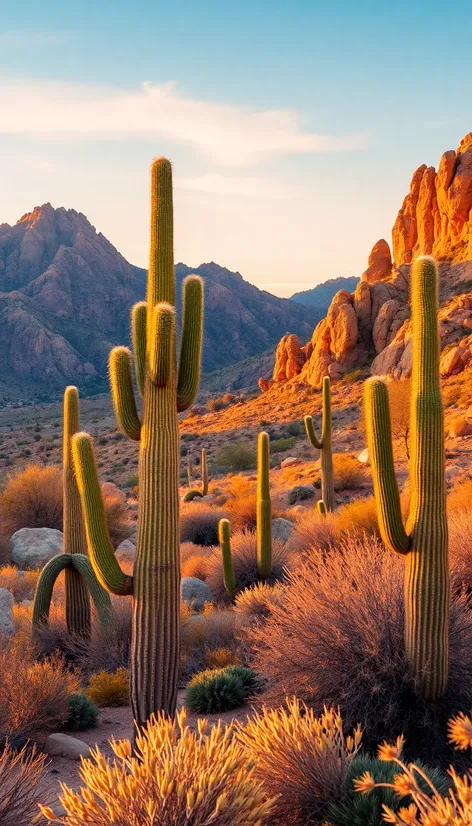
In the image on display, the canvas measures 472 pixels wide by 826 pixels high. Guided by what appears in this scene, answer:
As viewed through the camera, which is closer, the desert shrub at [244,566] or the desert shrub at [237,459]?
the desert shrub at [244,566]

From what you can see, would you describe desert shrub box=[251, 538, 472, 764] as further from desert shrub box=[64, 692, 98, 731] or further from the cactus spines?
the cactus spines

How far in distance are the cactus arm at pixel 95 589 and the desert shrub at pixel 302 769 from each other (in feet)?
16.7

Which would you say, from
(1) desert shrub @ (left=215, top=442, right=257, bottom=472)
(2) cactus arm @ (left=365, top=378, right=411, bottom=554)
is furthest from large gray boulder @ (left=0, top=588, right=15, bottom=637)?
(1) desert shrub @ (left=215, top=442, right=257, bottom=472)

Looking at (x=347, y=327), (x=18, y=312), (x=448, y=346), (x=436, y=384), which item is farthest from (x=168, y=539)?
(x=18, y=312)

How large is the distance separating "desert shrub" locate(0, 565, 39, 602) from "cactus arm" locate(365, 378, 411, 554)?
983 centimetres

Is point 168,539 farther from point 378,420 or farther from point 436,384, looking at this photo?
point 436,384

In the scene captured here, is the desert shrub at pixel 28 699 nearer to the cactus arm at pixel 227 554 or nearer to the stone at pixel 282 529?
the cactus arm at pixel 227 554

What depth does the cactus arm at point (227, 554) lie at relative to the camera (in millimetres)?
11734

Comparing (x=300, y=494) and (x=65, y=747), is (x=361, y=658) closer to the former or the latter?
(x=65, y=747)

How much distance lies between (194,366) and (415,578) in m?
3.03

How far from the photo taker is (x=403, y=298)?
4766 cm

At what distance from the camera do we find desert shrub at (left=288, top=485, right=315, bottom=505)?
24.6 meters

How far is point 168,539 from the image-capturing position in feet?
22.0

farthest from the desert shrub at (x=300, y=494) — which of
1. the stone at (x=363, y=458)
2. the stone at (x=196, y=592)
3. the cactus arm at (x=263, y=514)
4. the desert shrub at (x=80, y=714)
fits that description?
the desert shrub at (x=80, y=714)
